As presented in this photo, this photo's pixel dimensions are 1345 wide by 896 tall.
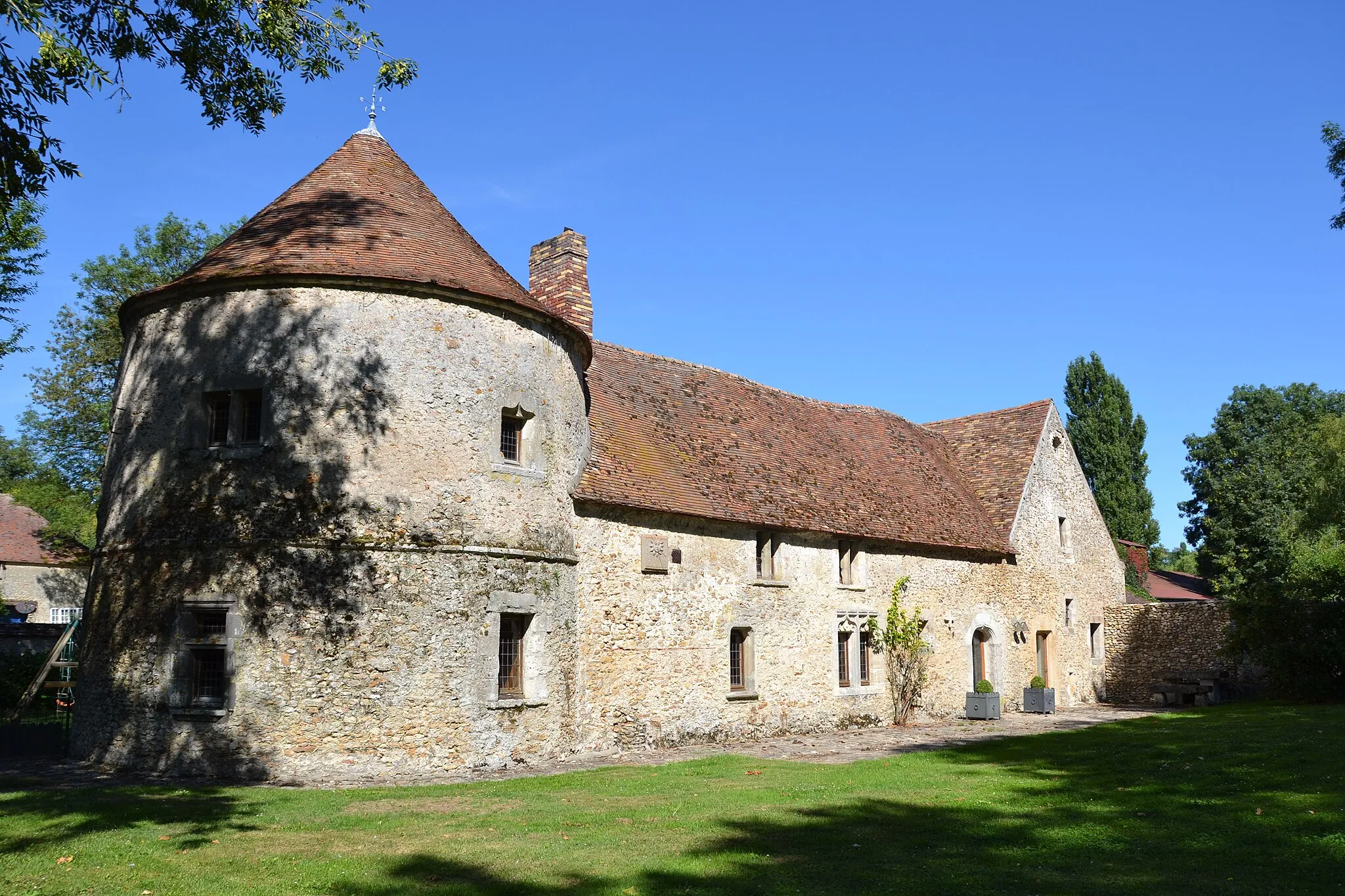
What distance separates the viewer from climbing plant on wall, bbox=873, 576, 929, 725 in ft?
73.9

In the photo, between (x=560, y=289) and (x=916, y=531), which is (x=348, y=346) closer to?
(x=560, y=289)

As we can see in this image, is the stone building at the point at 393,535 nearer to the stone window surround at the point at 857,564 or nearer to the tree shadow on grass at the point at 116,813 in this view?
the tree shadow on grass at the point at 116,813

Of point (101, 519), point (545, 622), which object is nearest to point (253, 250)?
point (101, 519)

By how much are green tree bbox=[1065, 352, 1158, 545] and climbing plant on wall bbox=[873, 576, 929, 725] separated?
27.9 metres

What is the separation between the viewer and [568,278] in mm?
20719

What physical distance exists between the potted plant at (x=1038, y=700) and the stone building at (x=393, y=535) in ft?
27.4

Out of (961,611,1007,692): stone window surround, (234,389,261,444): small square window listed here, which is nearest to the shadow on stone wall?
(234,389,261,444): small square window

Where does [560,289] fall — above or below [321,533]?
above

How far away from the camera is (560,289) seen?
68.0 ft

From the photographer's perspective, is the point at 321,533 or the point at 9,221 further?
the point at 9,221

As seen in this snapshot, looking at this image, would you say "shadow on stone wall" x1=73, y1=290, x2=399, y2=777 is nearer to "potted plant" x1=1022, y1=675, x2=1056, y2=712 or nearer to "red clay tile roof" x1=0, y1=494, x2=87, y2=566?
"potted plant" x1=1022, y1=675, x2=1056, y2=712

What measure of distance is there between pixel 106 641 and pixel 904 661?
1615 cm

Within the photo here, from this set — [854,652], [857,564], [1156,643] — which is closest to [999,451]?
[1156,643]

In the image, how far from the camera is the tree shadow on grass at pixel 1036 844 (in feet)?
25.1
